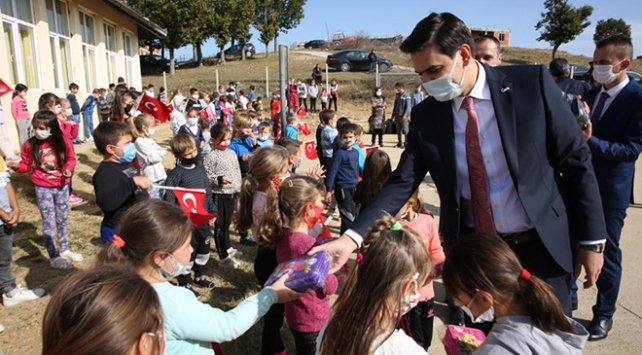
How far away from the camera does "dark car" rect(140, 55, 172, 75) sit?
143ft

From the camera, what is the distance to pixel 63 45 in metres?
13.4

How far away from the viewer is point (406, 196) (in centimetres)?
258

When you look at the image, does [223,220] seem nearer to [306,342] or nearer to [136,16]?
[306,342]

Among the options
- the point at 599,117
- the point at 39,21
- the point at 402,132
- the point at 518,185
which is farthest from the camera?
the point at 402,132

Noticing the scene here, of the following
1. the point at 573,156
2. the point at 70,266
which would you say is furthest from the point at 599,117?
the point at 70,266

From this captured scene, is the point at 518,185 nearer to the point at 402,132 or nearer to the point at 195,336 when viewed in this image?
the point at 195,336

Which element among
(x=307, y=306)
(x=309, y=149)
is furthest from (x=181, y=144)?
(x=309, y=149)

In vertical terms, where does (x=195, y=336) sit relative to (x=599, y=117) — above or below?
below

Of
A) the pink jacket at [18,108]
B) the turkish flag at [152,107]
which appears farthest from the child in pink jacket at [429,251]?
the pink jacket at [18,108]

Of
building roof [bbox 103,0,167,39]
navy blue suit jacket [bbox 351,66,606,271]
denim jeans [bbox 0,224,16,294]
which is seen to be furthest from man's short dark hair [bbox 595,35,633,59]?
building roof [bbox 103,0,167,39]

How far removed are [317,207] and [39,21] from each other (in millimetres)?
11656

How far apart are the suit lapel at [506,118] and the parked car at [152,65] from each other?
44205 mm

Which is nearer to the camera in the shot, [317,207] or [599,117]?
[317,207]

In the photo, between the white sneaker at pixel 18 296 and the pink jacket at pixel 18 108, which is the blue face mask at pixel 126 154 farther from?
the pink jacket at pixel 18 108
